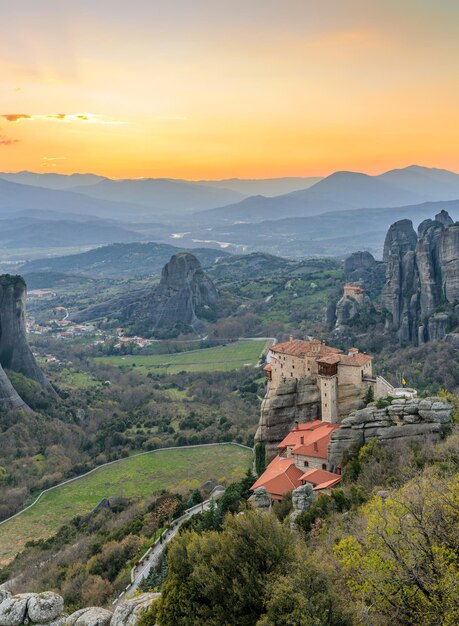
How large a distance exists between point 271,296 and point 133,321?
34.3m

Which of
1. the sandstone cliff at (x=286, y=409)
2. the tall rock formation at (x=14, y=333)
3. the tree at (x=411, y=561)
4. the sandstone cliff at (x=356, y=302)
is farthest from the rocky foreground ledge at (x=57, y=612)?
the sandstone cliff at (x=356, y=302)

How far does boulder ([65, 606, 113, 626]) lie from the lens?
1685 cm

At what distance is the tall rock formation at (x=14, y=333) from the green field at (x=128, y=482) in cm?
2207

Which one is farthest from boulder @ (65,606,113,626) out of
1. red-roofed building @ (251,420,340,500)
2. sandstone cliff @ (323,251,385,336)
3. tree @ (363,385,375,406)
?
sandstone cliff @ (323,251,385,336)

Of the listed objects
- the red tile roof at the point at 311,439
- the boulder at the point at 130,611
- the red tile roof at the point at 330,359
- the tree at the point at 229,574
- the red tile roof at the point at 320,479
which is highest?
the red tile roof at the point at 330,359

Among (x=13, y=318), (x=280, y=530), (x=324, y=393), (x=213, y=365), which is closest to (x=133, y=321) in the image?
(x=213, y=365)

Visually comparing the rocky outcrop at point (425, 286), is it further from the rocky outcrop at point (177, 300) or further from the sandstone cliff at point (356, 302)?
the rocky outcrop at point (177, 300)

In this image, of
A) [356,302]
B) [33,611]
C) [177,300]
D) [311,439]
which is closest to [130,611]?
[33,611]

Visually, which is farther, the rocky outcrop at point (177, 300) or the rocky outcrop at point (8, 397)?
the rocky outcrop at point (177, 300)

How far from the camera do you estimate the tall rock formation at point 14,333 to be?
2726 inches

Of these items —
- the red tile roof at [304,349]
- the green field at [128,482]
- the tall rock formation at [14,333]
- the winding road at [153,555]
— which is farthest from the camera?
the tall rock formation at [14,333]

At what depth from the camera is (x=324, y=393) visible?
37.7 m

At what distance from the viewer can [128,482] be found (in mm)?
50312

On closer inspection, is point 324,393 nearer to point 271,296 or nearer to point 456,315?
point 456,315
